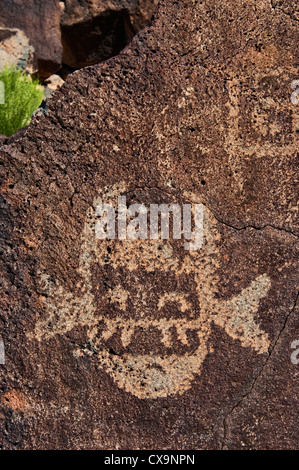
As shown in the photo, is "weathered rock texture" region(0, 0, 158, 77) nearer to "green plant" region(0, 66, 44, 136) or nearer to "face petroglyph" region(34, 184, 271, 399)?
"green plant" region(0, 66, 44, 136)

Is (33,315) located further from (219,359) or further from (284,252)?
(284,252)

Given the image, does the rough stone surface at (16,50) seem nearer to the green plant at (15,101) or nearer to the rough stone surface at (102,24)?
the green plant at (15,101)

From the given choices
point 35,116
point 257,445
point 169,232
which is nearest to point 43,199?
point 35,116

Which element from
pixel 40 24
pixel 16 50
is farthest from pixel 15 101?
pixel 40 24

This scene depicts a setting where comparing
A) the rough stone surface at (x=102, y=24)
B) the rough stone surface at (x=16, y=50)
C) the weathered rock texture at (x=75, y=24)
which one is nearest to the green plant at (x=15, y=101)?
the rough stone surface at (x=16, y=50)

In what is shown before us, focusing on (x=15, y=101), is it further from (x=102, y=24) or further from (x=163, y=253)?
(x=163, y=253)

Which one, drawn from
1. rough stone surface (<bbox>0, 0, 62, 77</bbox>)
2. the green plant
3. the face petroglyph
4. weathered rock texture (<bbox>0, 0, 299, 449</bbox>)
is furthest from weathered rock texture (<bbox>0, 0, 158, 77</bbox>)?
the face petroglyph

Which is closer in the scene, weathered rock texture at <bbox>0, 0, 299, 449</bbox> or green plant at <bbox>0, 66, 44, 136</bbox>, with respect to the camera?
weathered rock texture at <bbox>0, 0, 299, 449</bbox>
